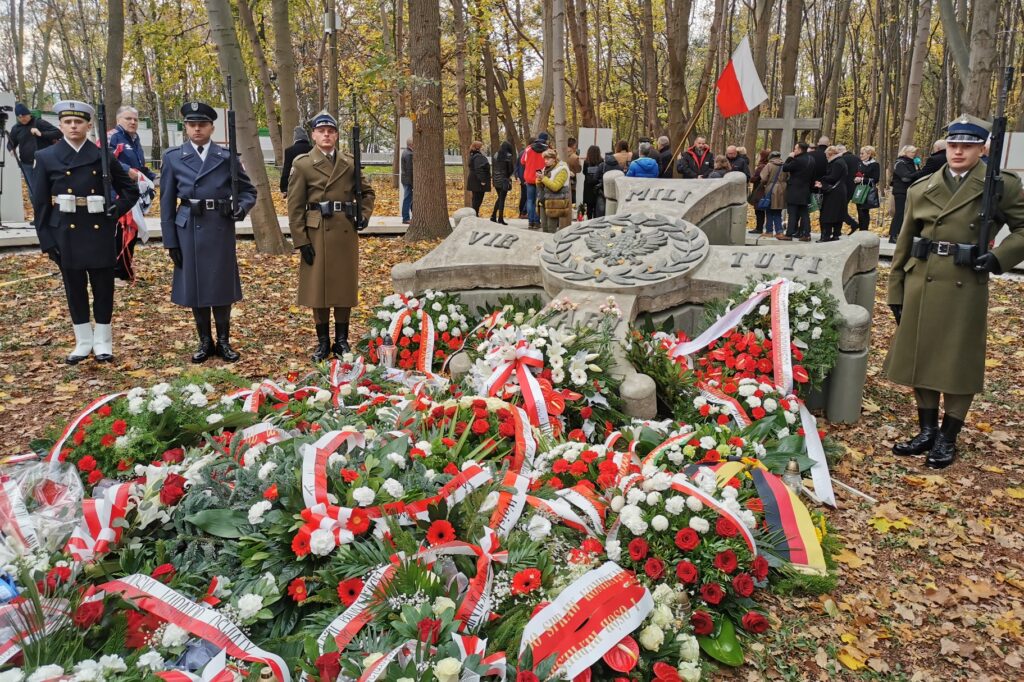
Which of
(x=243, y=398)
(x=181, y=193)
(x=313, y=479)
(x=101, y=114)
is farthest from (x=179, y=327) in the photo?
(x=313, y=479)

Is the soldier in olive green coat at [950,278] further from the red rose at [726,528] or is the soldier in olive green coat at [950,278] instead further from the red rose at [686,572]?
the red rose at [686,572]

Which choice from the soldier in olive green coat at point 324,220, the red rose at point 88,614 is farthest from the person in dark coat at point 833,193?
the red rose at point 88,614

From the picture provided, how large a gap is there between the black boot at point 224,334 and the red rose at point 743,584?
15.3ft

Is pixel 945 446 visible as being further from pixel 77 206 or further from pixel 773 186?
pixel 773 186

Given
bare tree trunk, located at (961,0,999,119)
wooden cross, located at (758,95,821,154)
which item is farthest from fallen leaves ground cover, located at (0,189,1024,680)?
wooden cross, located at (758,95,821,154)

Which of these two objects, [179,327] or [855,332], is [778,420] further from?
[179,327]

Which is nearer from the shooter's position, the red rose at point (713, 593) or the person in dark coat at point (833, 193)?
the red rose at point (713, 593)

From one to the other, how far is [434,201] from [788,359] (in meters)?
8.28

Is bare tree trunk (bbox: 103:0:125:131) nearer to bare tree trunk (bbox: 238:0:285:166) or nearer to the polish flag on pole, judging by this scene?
bare tree trunk (bbox: 238:0:285:166)

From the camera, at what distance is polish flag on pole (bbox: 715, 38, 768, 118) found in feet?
35.0

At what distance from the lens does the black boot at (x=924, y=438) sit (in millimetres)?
4871

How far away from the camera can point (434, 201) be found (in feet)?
40.8

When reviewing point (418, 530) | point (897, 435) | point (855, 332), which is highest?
point (855, 332)

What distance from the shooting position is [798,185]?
12367 mm
